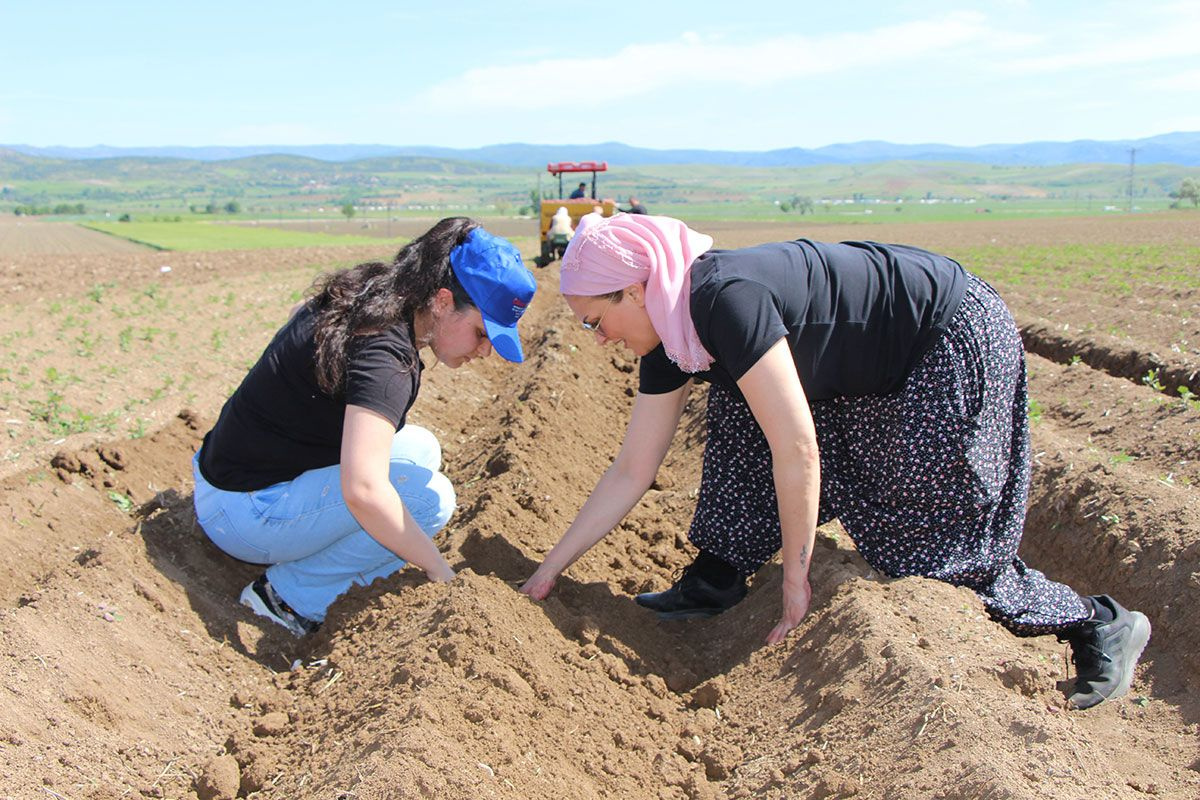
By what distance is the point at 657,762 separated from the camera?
2959 millimetres

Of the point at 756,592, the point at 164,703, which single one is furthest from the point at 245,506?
the point at 756,592

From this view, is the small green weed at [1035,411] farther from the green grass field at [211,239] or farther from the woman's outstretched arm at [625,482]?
the green grass field at [211,239]

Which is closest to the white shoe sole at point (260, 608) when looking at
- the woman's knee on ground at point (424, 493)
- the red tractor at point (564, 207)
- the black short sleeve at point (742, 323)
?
the woman's knee on ground at point (424, 493)

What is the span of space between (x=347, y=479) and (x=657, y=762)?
1212mm

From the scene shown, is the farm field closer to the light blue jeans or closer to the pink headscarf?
the light blue jeans

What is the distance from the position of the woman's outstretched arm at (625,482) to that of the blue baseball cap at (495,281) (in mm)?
498

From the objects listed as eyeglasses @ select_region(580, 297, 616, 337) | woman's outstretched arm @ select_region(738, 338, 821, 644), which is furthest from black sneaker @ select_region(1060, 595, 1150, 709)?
eyeglasses @ select_region(580, 297, 616, 337)

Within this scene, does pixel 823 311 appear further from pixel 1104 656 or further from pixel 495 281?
pixel 1104 656

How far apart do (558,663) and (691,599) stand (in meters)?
0.86

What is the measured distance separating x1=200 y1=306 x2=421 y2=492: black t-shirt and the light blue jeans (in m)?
0.08

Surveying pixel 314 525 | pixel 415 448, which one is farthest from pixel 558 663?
pixel 415 448

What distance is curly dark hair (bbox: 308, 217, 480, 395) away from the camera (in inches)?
126

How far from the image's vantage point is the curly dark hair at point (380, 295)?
3.20 meters

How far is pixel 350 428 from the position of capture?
3.06 meters
